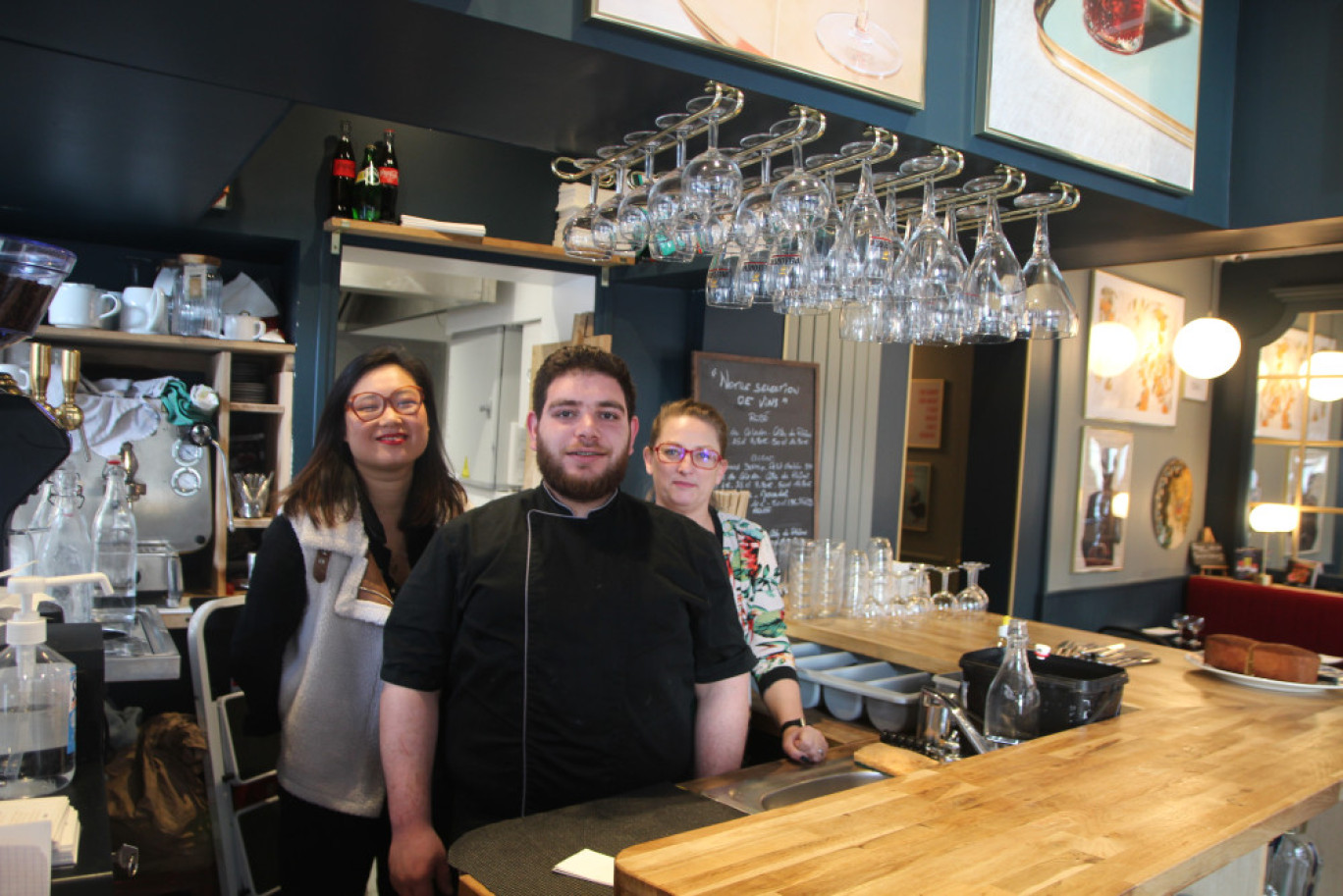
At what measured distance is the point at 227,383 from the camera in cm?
370

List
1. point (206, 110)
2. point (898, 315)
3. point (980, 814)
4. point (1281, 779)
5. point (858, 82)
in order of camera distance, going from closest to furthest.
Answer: point (980, 814)
point (1281, 779)
point (858, 82)
point (206, 110)
point (898, 315)

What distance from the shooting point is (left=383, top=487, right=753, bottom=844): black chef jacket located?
1711 millimetres

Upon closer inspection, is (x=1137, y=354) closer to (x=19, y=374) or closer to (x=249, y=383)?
(x=249, y=383)

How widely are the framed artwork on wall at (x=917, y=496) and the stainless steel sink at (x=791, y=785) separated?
4.65 meters

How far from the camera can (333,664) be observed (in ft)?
6.66

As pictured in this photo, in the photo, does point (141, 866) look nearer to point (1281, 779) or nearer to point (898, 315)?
point (898, 315)

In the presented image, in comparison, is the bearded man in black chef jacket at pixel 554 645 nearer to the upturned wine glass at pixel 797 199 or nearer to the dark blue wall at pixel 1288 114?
the upturned wine glass at pixel 797 199

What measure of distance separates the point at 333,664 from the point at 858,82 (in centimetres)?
165

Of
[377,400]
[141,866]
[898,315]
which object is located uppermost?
[898,315]

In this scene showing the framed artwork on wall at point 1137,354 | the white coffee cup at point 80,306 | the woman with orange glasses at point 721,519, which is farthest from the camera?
the framed artwork on wall at point 1137,354

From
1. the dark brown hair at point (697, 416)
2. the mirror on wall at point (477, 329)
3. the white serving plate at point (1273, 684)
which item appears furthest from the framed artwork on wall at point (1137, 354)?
the dark brown hair at point (697, 416)

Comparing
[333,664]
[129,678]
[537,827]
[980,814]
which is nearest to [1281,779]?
[980,814]

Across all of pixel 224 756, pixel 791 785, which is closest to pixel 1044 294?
pixel 791 785

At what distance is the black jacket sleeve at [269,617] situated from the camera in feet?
6.58
